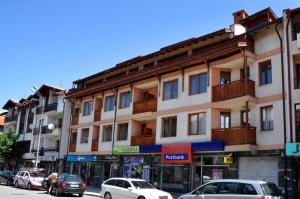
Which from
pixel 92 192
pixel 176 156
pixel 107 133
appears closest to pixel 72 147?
pixel 107 133

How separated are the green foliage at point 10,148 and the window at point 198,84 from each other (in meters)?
30.8

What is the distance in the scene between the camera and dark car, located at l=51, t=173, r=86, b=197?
23859 mm

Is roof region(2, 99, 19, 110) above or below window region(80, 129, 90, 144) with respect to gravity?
above

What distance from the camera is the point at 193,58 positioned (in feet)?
84.9

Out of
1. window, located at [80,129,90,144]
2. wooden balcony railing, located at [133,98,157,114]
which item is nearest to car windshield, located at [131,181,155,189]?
wooden balcony railing, located at [133,98,157,114]

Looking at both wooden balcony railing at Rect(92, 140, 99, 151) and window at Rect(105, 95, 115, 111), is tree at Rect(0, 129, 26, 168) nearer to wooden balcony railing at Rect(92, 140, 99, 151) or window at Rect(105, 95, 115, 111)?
wooden balcony railing at Rect(92, 140, 99, 151)

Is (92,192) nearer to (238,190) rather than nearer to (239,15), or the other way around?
(238,190)

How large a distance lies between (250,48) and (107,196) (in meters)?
12.3

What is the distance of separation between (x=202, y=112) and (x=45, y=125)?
25.9m

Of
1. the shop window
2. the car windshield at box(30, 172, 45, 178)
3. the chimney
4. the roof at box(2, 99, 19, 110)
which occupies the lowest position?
the car windshield at box(30, 172, 45, 178)

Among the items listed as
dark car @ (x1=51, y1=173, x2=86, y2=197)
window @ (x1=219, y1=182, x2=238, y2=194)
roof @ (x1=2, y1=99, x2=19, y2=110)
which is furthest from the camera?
roof @ (x1=2, y1=99, x2=19, y2=110)

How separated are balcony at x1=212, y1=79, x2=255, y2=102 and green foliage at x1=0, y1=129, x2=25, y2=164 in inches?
1300

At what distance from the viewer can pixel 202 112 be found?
82.8 feet

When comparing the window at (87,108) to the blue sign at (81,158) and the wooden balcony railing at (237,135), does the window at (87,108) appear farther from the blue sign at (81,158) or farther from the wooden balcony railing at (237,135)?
the wooden balcony railing at (237,135)
